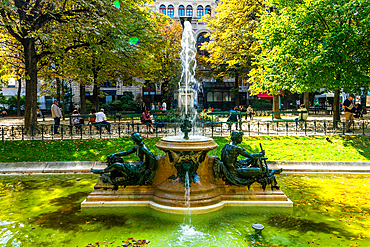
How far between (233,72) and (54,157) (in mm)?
28541

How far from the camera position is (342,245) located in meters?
5.07

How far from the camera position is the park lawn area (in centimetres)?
1258

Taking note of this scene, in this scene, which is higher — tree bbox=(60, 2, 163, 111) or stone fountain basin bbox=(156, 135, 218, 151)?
tree bbox=(60, 2, 163, 111)

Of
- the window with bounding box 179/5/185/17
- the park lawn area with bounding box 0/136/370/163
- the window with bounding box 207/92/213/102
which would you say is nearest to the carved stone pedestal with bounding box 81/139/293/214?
the park lawn area with bounding box 0/136/370/163

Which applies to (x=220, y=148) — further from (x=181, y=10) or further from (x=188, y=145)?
(x=181, y=10)

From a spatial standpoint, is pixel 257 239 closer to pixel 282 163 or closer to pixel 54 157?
pixel 282 163

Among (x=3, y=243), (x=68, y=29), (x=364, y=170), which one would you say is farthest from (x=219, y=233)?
(x=68, y=29)

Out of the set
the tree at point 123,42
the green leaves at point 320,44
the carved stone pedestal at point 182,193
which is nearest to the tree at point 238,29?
the green leaves at point 320,44

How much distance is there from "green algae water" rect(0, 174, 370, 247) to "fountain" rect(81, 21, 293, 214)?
1.01ft

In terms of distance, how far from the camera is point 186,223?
6094 millimetres

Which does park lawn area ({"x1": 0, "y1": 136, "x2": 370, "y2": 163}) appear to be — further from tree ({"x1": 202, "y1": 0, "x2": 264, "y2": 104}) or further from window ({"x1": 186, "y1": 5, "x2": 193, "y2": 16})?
window ({"x1": 186, "y1": 5, "x2": 193, "y2": 16})

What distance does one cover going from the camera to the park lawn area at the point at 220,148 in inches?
495

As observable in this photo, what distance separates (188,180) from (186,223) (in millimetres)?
1217

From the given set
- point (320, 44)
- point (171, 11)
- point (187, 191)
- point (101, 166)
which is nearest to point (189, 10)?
point (171, 11)
